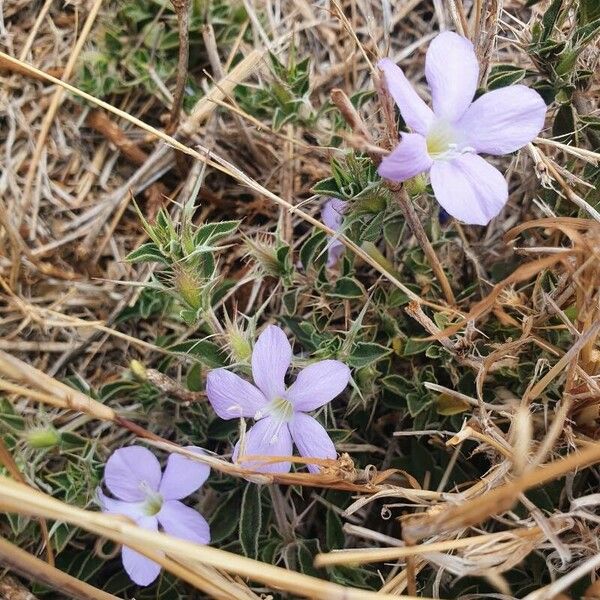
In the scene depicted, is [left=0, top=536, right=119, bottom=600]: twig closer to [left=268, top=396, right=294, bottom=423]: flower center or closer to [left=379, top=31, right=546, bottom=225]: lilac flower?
[left=268, top=396, right=294, bottom=423]: flower center

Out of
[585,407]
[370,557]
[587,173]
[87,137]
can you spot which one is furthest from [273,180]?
[370,557]

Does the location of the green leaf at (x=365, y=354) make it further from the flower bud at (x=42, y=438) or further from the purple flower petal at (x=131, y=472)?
the flower bud at (x=42, y=438)

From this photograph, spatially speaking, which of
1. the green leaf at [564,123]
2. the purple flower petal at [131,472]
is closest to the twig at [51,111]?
the purple flower petal at [131,472]

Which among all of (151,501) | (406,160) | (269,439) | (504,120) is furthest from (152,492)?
(504,120)

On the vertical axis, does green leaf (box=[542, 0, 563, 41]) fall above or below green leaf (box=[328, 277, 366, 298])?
above

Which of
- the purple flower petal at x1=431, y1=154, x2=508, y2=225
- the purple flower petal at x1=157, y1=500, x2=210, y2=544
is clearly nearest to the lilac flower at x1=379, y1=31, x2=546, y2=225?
the purple flower petal at x1=431, y1=154, x2=508, y2=225

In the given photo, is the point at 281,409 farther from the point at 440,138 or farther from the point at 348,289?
the point at 440,138
